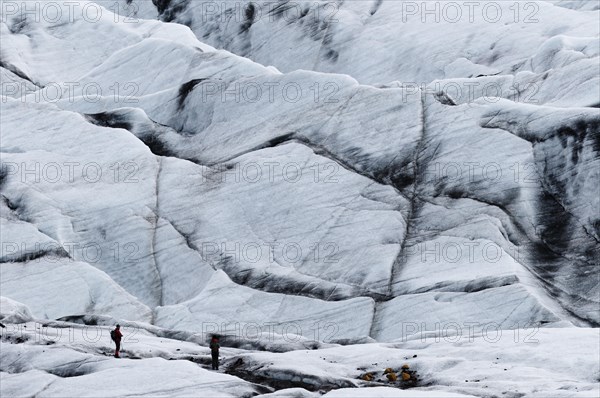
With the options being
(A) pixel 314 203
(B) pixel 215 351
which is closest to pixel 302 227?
(A) pixel 314 203

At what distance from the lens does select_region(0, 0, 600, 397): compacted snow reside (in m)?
45.0

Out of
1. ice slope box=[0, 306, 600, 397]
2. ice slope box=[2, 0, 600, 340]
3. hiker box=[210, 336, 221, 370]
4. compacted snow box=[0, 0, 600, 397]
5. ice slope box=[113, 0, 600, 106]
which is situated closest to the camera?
ice slope box=[0, 306, 600, 397]

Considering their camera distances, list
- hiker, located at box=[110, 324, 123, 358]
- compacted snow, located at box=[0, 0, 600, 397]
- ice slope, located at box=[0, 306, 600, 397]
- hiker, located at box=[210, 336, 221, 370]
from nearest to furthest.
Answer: ice slope, located at box=[0, 306, 600, 397] → hiker, located at box=[210, 336, 221, 370] → compacted snow, located at box=[0, 0, 600, 397] → hiker, located at box=[110, 324, 123, 358]

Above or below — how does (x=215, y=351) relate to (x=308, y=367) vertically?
above

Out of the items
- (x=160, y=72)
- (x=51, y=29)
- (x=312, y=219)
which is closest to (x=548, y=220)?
(x=312, y=219)

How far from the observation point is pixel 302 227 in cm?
6469

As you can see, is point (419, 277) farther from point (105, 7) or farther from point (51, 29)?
point (105, 7)

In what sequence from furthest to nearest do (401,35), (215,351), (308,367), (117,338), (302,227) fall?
(401,35) < (302,227) < (117,338) < (215,351) < (308,367)

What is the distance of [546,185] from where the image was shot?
6281 cm

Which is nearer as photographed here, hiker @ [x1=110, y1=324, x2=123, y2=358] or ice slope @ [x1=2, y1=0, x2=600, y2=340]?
hiker @ [x1=110, y1=324, x2=123, y2=358]

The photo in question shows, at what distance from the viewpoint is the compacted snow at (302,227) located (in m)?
45.0

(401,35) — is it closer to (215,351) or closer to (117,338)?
(117,338)

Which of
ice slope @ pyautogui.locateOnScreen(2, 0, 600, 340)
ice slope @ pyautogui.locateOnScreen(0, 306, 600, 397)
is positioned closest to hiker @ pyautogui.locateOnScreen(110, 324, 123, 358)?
ice slope @ pyautogui.locateOnScreen(0, 306, 600, 397)

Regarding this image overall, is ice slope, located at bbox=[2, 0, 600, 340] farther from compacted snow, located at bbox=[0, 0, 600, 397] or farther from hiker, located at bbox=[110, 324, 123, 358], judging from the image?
hiker, located at bbox=[110, 324, 123, 358]
